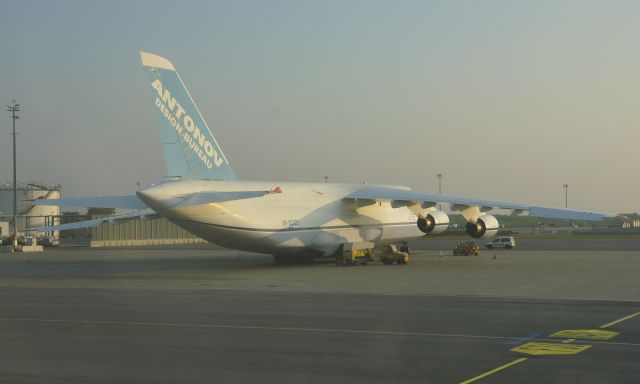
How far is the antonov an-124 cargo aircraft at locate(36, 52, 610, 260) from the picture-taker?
30.7m

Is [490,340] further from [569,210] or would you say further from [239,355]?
[569,210]

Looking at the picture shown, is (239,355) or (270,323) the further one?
(270,323)

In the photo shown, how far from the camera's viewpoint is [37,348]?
13484mm

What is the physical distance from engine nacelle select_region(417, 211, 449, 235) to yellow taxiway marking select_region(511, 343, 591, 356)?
1051 inches

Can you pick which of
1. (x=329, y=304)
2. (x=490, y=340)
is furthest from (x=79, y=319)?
(x=490, y=340)

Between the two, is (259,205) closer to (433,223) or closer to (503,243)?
(433,223)

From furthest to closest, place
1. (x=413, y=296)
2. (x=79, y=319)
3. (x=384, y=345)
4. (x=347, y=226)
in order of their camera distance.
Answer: (x=347, y=226)
(x=413, y=296)
(x=79, y=319)
(x=384, y=345)

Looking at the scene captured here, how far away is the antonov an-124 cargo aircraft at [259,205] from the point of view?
3072 cm

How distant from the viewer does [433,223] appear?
39.9 metres

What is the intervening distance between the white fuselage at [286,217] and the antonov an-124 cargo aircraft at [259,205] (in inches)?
1.6

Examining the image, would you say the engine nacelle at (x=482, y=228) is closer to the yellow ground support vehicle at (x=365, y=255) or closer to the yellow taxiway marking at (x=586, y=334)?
the yellow ground support vehicle at (x=365, y=255)

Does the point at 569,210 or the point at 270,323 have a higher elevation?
the point at 569,210

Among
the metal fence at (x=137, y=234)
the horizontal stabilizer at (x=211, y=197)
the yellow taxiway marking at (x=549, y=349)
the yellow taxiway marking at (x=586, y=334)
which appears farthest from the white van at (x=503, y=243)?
the yellow taxiway marking at (x=549, y=349)

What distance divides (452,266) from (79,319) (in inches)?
883
